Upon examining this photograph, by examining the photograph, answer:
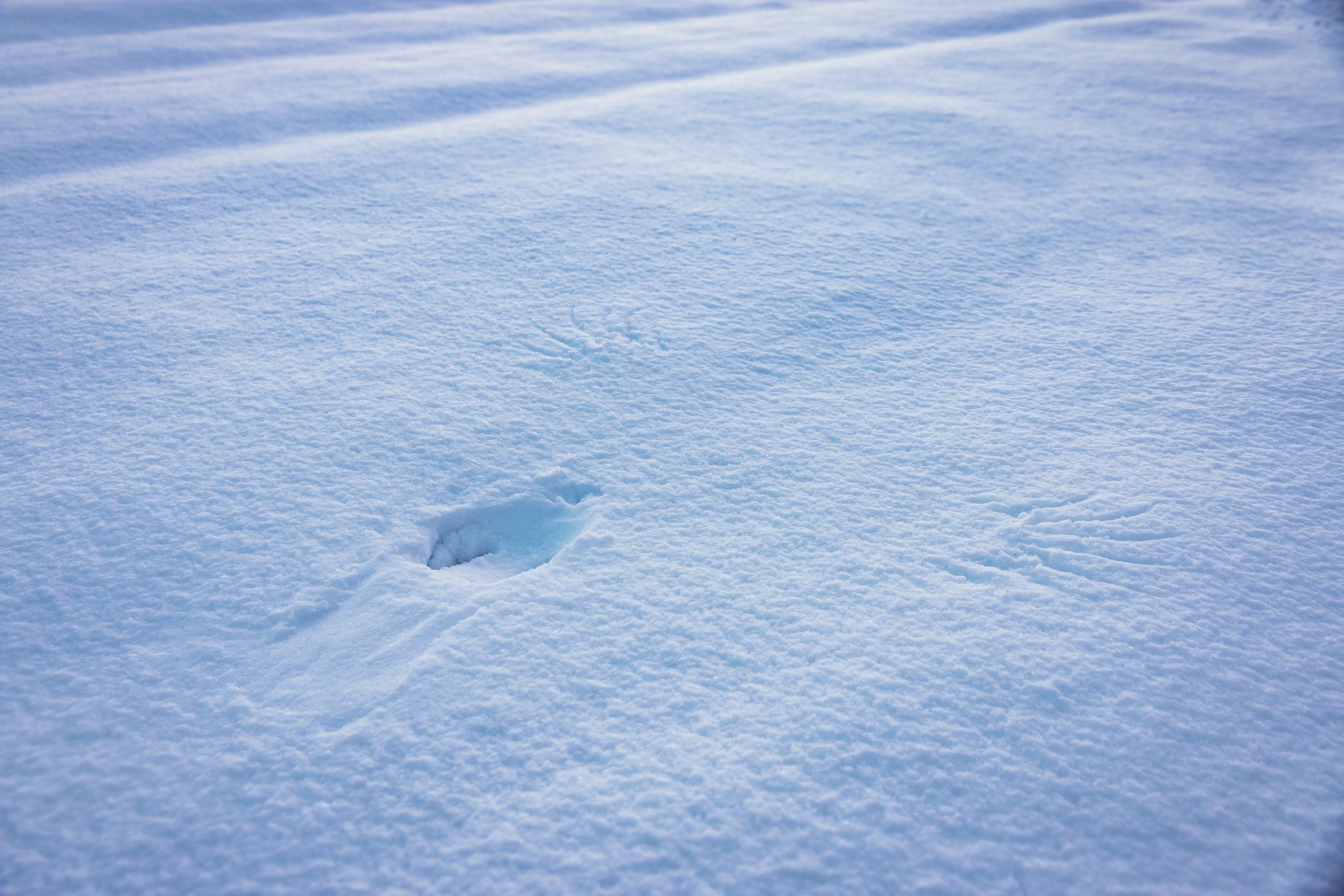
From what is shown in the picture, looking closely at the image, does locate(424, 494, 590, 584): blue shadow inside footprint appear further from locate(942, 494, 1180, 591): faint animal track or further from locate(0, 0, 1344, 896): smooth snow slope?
locate(942, 494, 1180, 591): faint animal track

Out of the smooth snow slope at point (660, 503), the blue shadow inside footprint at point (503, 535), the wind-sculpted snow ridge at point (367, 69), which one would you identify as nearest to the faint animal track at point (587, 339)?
the smooth snow slope at point (660, 503)

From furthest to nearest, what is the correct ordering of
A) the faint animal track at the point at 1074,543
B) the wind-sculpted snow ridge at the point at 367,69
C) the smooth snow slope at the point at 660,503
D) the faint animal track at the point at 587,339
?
the wind-sculpted snow ridge at the point at 367,69 < the faint animal track at the point at 587,339 < the faint animal track at the point at 1074,543 < the smooth snow slope at the point at 660,503

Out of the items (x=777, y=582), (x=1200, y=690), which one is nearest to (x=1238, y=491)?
(x=1200, y=690)

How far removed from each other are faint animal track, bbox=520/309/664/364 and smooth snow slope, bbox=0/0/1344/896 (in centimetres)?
1

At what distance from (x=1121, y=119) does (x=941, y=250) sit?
121cm

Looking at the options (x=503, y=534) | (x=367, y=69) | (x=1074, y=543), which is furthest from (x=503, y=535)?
(x=367, y=69)

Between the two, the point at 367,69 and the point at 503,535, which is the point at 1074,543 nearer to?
the point at 503,535

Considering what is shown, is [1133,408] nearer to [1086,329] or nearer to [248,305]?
[1086,329]

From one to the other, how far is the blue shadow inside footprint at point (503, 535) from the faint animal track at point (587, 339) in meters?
0.38

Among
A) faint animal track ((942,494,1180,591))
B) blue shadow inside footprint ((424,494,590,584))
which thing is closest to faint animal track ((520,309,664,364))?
blue shadow inside footprint ((424,494,590,584))

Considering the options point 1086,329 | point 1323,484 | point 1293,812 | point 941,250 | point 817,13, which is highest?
point 817,13

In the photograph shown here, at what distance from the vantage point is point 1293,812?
90 centimetres

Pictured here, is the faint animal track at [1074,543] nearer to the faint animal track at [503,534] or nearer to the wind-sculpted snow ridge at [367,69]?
the faint animal track at [503,534]

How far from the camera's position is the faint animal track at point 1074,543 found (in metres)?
1.17
